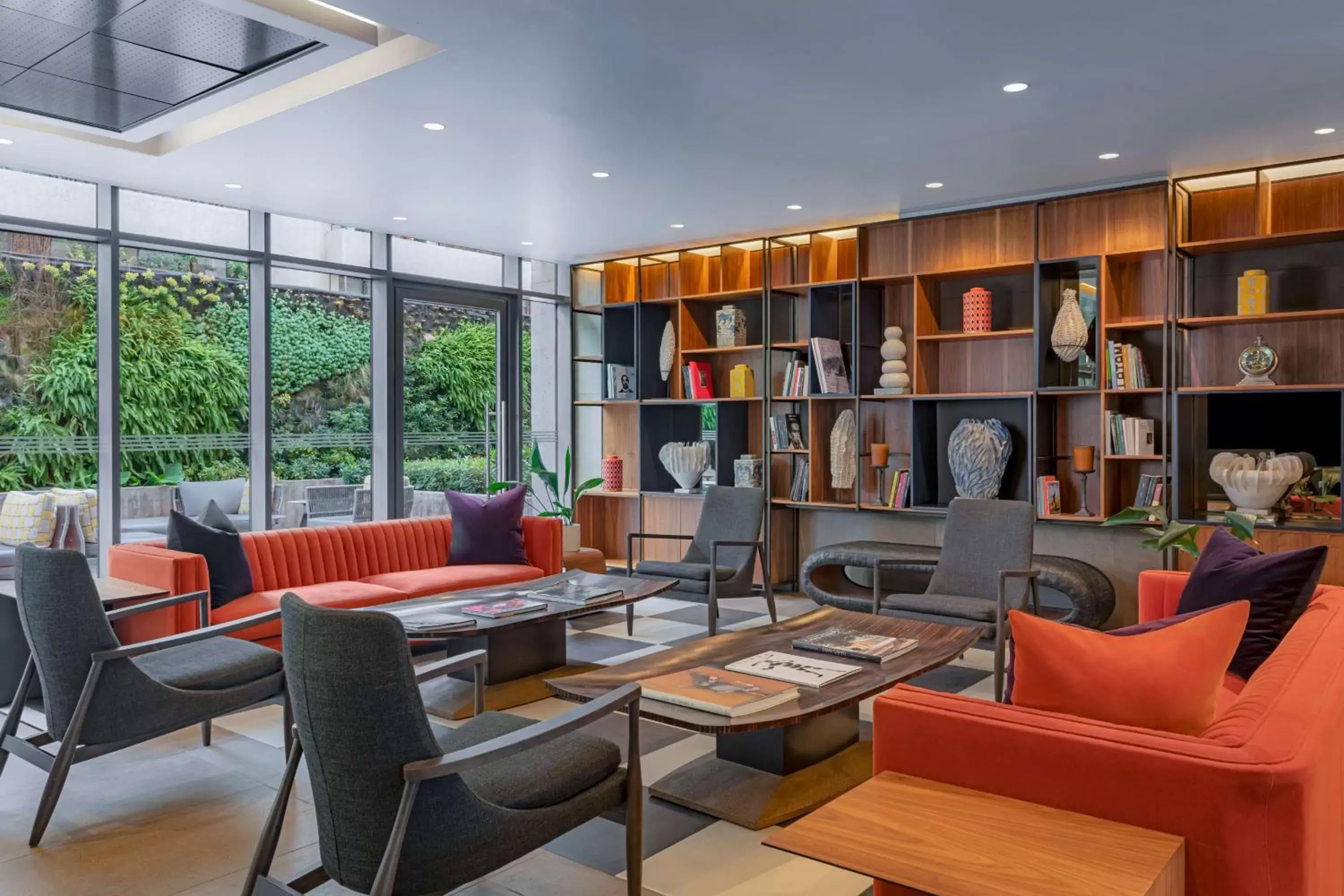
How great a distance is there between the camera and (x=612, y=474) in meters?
8.20

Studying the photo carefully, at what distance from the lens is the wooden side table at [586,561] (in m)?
6.50

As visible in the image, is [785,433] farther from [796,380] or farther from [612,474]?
[612,474]

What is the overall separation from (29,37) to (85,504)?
2907 mm

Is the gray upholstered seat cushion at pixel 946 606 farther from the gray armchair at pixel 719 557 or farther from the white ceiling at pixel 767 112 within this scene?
the white ceiling at pixel 767 112

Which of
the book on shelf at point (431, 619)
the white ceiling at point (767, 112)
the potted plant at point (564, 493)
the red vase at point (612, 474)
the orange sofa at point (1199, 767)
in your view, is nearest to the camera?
the orange sofa at point (1199, 767)

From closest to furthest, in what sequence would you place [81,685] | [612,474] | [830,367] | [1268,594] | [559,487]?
[1268,594] → [81,685] → [830,367] → [612,474] → [559,487]

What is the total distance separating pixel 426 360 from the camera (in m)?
7.43

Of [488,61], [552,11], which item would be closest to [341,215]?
[488,61]

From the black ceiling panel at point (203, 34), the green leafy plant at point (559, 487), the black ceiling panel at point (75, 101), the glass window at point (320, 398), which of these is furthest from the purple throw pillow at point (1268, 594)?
the glass window at point (320, 398)

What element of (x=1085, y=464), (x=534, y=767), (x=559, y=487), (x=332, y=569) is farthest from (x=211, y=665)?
(x=559, y=487)

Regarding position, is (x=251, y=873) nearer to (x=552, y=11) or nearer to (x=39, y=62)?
(x=552, y=11)

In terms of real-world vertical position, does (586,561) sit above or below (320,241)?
below

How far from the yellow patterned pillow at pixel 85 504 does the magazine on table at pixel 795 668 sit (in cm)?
431

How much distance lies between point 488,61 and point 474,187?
6.61 ft
